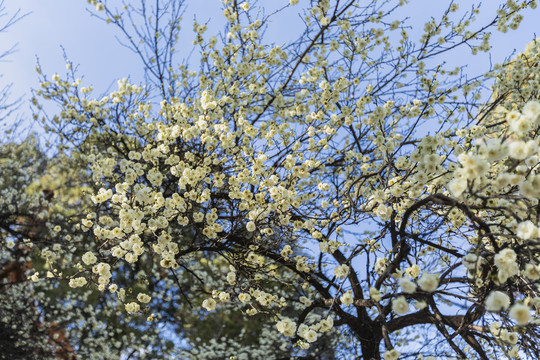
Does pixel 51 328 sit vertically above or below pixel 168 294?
below

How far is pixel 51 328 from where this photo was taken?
34.6 feet

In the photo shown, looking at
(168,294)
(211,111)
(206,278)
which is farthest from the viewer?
(168,294)

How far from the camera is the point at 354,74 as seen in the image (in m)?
5.64

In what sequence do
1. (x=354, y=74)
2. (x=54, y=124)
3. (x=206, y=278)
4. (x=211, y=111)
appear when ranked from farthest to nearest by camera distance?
1. (x=206, y=278)
2. (x=54, y=124)
3. (x=354, y=74)
4. (x=211, y=111)

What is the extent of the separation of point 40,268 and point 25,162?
136 inches

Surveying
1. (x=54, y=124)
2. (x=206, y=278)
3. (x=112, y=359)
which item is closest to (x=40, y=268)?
(x=112, y=359)

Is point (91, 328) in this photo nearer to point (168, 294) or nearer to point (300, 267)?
point (168, 294)

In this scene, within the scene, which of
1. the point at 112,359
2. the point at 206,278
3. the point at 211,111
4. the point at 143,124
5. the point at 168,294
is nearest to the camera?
the point at 211,111

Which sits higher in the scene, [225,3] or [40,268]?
[40,268]

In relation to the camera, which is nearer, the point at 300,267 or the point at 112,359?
the point at 300,267

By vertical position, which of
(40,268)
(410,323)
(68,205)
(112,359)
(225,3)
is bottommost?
(410,323)

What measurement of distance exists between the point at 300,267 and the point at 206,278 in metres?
7.27

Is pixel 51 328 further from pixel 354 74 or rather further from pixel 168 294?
pixel 354 74

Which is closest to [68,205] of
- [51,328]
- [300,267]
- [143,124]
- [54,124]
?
[51,328]
